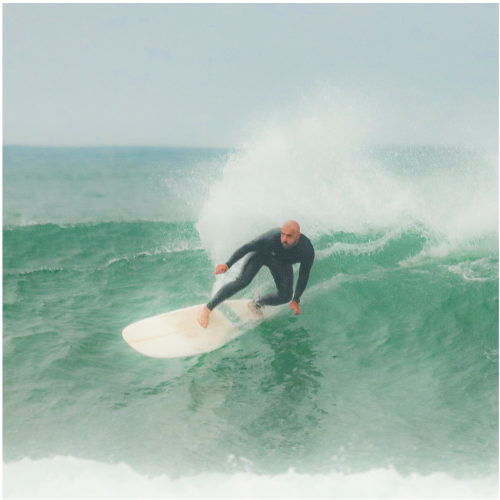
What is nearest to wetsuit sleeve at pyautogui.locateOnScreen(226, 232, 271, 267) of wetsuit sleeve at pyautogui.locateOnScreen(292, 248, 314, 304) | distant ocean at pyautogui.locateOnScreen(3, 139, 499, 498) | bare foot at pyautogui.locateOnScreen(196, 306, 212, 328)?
wetsuit sleeve at pyautogui.locateOnScreen(292, 248, 314, 304)

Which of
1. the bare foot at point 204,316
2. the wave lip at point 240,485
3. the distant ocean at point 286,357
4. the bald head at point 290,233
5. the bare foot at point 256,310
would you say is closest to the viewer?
the wave lip at point 240,485

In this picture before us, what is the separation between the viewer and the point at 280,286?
533 centimetres

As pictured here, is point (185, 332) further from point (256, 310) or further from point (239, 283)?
point (256, 310)

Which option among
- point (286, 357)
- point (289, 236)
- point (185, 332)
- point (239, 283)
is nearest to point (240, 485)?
point (286, 357)

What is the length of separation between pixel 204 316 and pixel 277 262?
3.64 ft

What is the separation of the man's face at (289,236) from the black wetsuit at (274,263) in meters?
0.11

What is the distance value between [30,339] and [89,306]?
Answer: 43.0 inches

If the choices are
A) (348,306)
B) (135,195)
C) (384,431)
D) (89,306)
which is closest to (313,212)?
(348,306)

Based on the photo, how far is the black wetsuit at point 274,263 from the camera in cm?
493

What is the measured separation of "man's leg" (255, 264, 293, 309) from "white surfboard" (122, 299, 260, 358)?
0.84 feet

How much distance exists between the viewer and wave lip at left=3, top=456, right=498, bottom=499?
331cm

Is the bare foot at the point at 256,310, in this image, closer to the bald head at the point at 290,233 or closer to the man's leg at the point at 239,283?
the man's leg at the point at 239,283

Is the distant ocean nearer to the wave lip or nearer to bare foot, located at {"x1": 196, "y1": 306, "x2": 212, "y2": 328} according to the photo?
the wave lip

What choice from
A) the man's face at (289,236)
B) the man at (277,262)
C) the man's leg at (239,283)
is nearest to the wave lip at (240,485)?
the man at (277,262)
